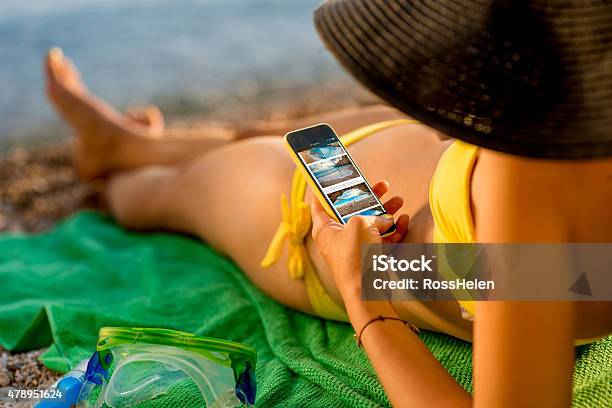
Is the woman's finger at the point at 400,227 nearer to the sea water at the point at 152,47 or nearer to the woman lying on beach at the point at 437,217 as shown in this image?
the woman lying on beach at the point at 437,217

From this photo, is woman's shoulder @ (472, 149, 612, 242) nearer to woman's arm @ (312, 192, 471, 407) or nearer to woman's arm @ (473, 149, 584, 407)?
woman's arm @ (473, 149, 584, 407)

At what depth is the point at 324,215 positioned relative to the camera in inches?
56.0

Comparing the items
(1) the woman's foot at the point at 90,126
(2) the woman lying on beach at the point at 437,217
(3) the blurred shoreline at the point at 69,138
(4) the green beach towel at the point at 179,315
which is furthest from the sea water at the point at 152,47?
(2) the woman lying on beach at the point at 437,217

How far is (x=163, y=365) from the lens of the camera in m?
1.49

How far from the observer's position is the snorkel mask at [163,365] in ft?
4.51

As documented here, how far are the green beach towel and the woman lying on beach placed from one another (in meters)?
0.07

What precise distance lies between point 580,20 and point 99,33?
4962 mm

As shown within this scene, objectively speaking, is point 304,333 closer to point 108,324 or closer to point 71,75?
point 108,324

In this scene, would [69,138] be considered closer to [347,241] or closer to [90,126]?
[90,126]

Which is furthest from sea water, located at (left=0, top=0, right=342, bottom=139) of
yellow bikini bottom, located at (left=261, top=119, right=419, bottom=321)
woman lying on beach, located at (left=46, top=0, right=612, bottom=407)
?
yellow bikini bottom, located at (left=261, top=119, right=419, bottom=321)

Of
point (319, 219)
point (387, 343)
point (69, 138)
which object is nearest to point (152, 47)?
point (69, 138)

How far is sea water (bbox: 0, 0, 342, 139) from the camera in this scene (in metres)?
4.61

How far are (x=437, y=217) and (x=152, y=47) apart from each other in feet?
14.1

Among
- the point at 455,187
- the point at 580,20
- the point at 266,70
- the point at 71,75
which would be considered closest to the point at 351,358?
the point at 455,187
